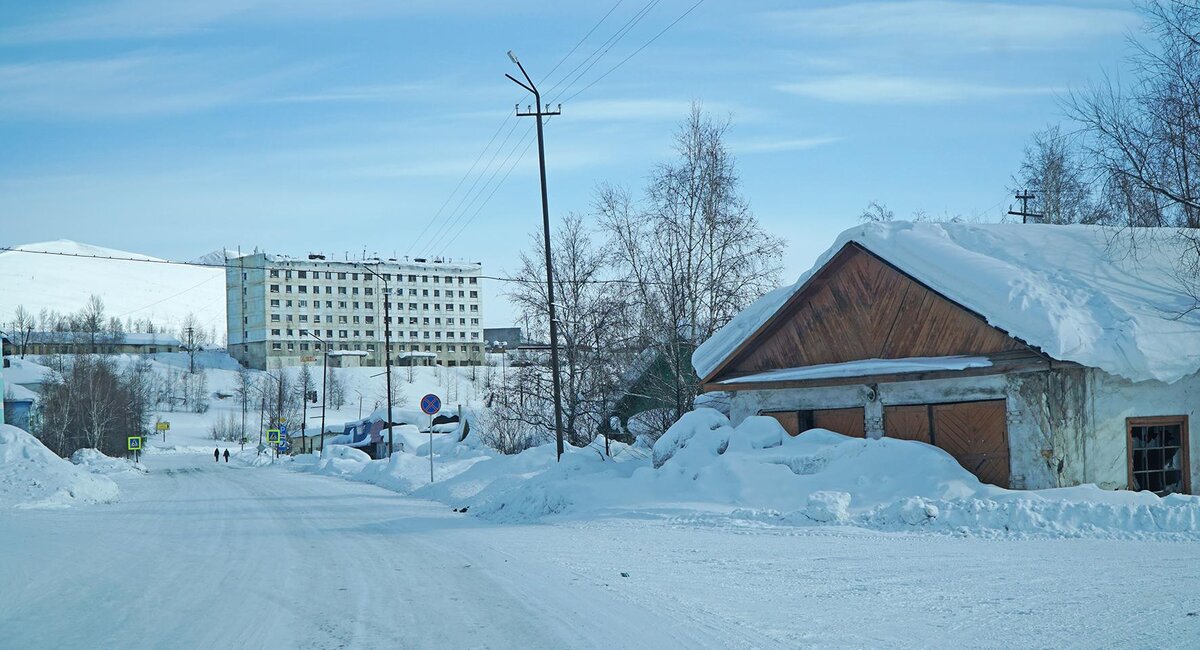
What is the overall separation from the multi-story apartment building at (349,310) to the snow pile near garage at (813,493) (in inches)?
4469

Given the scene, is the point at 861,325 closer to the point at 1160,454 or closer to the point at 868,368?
the point at 868,368

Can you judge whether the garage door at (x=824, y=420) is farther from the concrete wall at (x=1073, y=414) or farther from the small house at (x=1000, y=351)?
the concrete wall at (x=1073, y=414)

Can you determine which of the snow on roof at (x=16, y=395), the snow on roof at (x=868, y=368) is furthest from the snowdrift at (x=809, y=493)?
the snow on roof at (x=16, y=395)

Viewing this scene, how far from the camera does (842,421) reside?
2098cm

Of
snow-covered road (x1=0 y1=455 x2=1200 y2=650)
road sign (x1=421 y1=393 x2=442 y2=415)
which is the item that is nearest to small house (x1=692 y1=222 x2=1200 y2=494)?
snow-covered road (x1=0 y1=455 x2=1200 y2=650)

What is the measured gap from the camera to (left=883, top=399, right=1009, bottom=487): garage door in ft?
58.5

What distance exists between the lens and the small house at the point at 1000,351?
17188 millimetres

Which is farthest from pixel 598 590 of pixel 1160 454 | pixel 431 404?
pixel 431 404

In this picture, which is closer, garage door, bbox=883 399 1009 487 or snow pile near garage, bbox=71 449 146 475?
garage door, bbox=883 399 1009 487

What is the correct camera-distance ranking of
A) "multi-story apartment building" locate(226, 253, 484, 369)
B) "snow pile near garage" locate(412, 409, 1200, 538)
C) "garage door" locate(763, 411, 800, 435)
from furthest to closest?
"multi-story apartment building" locate(226, 253, 484, 369)
"garage door" locate(763, 411, 800, 435)
"snow pile near garage" locate(412, 409, 1200, 538)

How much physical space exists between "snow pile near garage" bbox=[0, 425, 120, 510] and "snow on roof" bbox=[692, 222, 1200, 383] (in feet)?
62.3

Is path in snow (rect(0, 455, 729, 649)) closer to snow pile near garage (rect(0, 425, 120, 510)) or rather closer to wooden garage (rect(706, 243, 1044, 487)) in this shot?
wooden garage (rect(706, 243, 1044, 487))

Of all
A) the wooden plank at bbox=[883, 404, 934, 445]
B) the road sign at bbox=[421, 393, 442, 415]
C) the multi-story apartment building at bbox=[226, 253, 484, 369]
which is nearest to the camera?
the wooden plank at bbox=[883, 404, 934, 445]

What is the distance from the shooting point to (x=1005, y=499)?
15.5 m
